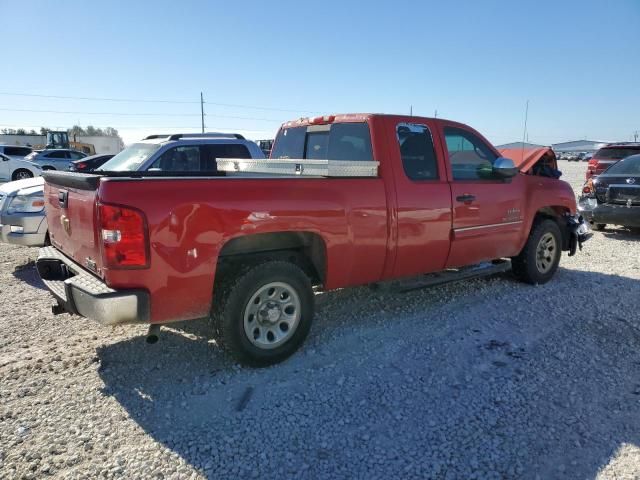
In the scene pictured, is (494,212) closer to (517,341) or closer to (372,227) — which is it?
(517,341)

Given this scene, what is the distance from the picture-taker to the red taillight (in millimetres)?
2924

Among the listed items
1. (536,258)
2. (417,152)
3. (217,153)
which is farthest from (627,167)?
(217,153)

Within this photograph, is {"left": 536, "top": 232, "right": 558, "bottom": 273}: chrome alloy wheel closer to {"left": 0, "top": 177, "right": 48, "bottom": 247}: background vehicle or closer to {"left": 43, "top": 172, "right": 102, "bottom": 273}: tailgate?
{"left": 43, "top": 172, "right": 102, "bottom": 273}: tailgate

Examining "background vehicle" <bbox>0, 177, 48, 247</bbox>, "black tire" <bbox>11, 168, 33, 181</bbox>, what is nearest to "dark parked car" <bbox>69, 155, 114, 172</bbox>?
"background vehicle" <bbox>0, 177, 48, 247</bbox>

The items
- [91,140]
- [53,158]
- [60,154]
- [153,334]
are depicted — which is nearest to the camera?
[153,334]

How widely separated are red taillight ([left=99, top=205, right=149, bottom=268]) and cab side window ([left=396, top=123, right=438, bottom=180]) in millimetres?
2459

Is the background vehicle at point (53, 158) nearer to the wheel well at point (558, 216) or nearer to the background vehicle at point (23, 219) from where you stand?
the background vehicle at point (23, 219)

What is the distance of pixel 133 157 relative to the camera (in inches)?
310

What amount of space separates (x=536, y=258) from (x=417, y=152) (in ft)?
7.91

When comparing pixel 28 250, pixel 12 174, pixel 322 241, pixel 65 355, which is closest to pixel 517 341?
pixel 322 241

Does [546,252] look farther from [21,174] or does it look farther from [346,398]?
[21,174]

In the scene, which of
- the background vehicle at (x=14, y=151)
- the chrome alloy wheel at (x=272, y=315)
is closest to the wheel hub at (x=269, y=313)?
the chrome alloy wheel at (x=272, y=315)

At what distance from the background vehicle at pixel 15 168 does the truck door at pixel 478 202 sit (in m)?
19.8

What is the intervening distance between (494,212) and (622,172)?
5.96 m
